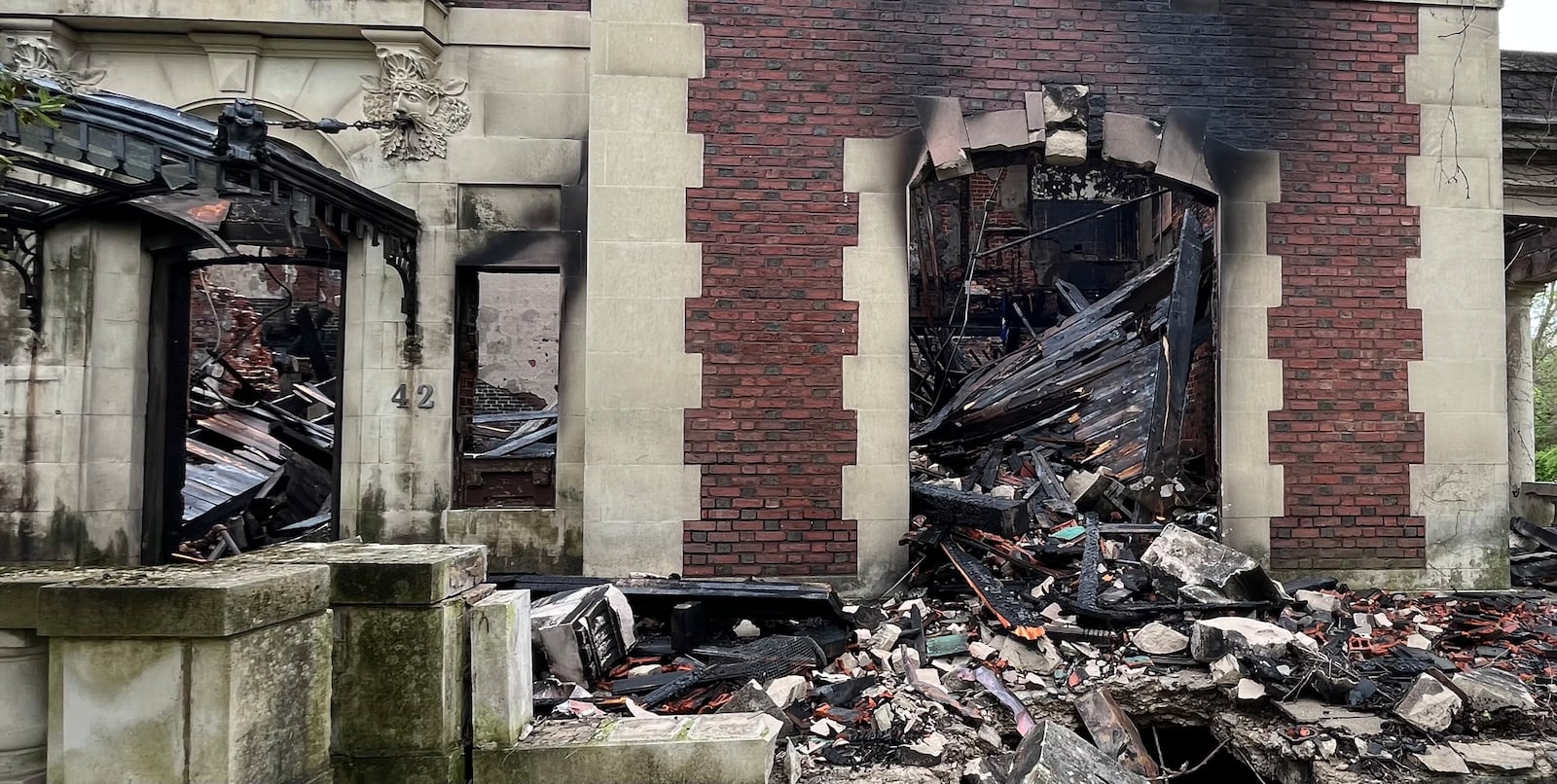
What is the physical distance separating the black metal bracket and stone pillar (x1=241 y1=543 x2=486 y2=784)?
5440 millimetres

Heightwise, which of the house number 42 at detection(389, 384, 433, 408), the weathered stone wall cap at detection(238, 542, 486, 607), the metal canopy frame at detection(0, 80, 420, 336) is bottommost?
the weathered stone wall cap at detection(238, 542, 486, 607)

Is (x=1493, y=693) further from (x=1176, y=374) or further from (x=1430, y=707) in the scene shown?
(x=1176, y=374)

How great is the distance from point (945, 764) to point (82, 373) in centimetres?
693

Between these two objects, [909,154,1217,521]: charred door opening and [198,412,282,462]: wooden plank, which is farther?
[198,412,282,462]: wooden plank

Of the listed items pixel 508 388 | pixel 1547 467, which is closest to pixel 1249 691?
pixel 508 388

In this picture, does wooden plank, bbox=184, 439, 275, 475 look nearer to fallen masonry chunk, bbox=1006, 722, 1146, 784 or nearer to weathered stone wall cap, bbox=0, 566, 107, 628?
weathered stone wall cap, bbox=0, 566, 107, 628

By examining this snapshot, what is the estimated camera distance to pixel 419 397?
6.55 metres

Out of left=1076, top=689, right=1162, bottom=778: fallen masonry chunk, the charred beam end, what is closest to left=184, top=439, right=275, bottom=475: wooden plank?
the charred beam end

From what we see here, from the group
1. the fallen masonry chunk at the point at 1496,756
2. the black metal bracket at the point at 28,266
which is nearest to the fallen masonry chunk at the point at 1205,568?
the fallen masonry chunk at the point at 1496,756

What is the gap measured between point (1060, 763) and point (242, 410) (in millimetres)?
11319

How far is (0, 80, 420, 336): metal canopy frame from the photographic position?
455 centimetres

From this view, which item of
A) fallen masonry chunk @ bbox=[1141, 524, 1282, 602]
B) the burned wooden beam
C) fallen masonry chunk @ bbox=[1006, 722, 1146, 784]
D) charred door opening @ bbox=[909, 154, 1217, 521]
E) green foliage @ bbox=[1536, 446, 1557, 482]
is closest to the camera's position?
fallen masonry chunk @ bbox=[1006, 722, 1146, 784]

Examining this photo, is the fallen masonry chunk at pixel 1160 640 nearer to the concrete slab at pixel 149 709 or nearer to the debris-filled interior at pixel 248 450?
the concrete slab at pixel 149 709

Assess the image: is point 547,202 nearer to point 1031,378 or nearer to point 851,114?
point 851,114
